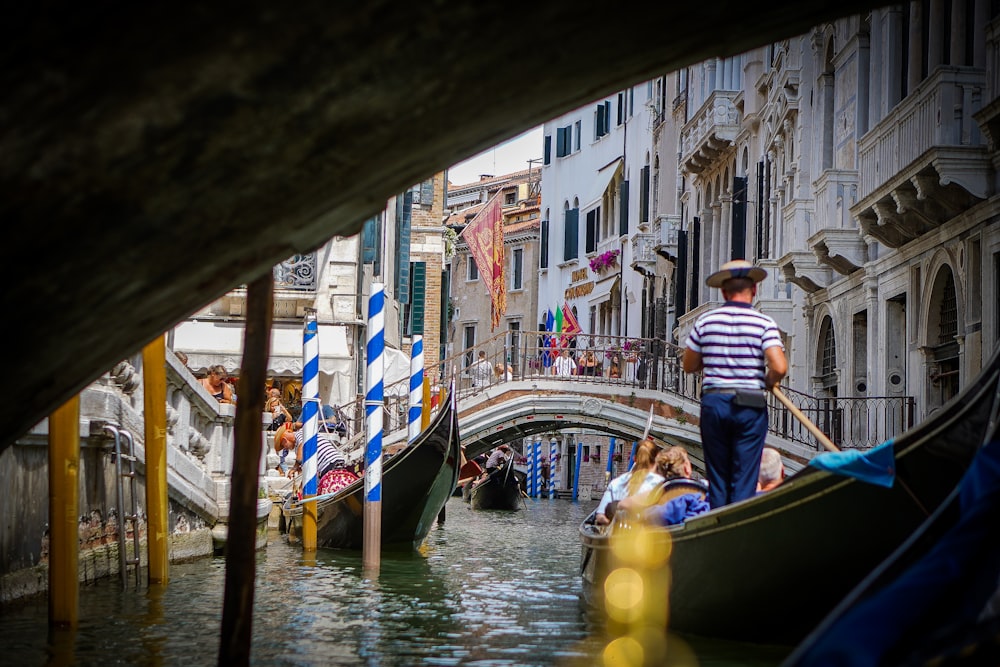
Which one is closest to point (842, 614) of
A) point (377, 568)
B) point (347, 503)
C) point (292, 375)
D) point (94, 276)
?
point (94, 276)

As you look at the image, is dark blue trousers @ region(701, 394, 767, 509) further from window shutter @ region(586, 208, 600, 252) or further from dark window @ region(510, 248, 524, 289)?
dark window @ region(510, 248, 524, 289)

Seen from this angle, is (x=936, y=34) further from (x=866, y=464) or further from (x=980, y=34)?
(x=866, y=464)

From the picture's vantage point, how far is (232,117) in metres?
1.90

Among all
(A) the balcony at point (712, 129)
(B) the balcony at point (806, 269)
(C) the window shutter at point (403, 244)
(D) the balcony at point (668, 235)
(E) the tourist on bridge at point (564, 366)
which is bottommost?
(E) the tourist on bridge at point (564, 366)

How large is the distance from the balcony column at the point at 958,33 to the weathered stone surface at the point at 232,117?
312 inches

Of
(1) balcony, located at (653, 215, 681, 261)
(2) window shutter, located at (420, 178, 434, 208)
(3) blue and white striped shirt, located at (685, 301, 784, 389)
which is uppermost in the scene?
(2) window shutter, located at (420, 178, 434, 208)

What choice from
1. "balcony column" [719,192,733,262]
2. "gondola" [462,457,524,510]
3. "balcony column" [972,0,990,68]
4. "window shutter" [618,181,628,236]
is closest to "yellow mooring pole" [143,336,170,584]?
"balcony column" [972,0,990,68]

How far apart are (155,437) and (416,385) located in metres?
5.61

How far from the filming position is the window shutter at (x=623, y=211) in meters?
26.4

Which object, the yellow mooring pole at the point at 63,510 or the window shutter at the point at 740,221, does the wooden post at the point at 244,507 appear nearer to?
the yellow mooring pole at the point at 63,510

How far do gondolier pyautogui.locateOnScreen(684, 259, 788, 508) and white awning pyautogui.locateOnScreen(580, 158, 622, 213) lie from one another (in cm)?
2256

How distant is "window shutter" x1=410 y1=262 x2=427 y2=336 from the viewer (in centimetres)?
2014

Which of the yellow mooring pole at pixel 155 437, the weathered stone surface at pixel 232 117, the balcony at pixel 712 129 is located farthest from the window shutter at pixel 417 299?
the weathered stone surface at pixel 232 117

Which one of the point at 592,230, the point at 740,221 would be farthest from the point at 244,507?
the point at 592,230
